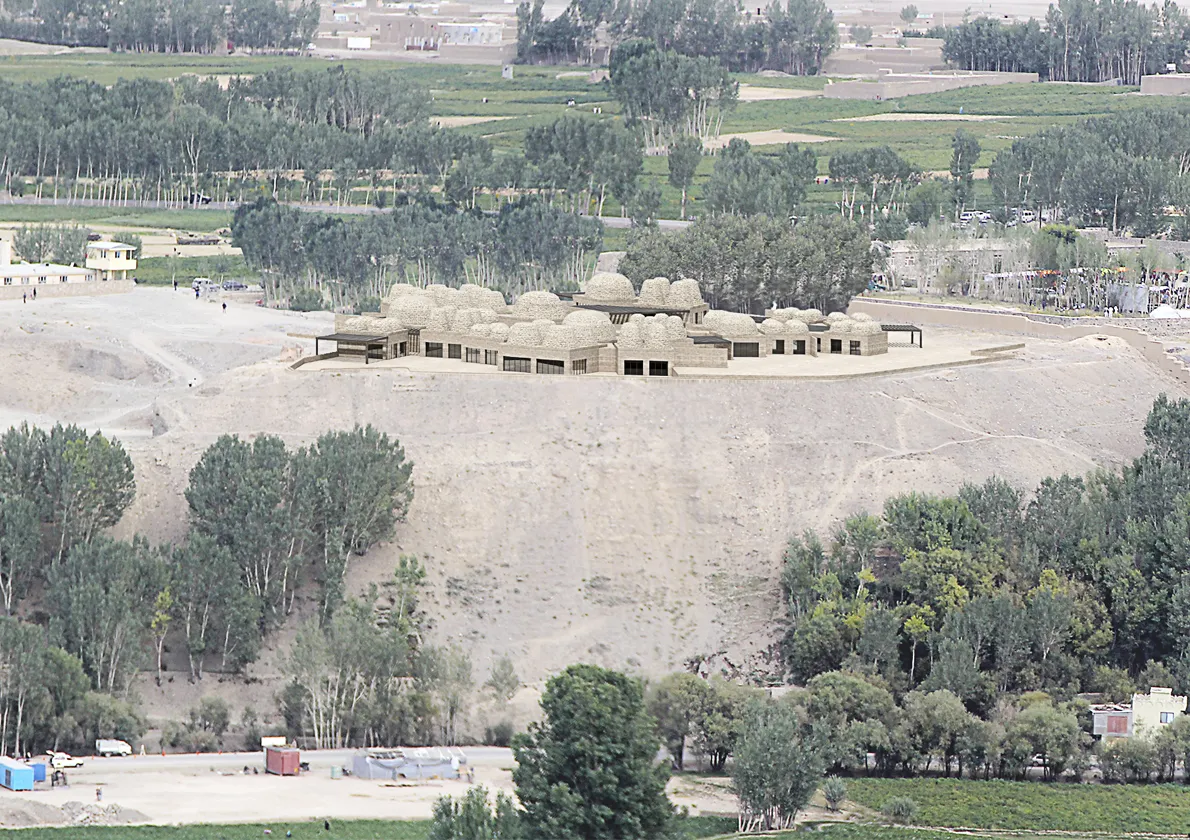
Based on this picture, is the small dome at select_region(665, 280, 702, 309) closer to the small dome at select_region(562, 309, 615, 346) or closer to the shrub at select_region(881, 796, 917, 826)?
the small dome at select_region(562, 309, 615, 346)

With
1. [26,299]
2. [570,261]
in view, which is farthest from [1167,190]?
[26,299]

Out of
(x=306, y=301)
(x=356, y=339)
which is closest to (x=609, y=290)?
(x=356, y=339)

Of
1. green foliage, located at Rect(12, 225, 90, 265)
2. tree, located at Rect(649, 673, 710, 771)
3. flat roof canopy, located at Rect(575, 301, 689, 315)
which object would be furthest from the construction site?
green foliage, located at Rect(12, 225, 90, 265)

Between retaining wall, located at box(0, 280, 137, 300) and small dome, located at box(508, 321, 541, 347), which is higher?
small dome, located at box(508, 321, 541, 347)

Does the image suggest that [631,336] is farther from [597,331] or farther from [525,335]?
[525,335]

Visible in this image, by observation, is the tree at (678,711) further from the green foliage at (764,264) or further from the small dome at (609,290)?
the green foliage at (764,264)

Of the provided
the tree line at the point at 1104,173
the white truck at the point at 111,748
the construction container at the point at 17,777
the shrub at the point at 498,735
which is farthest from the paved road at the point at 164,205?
the construction container at the point at 17,777
